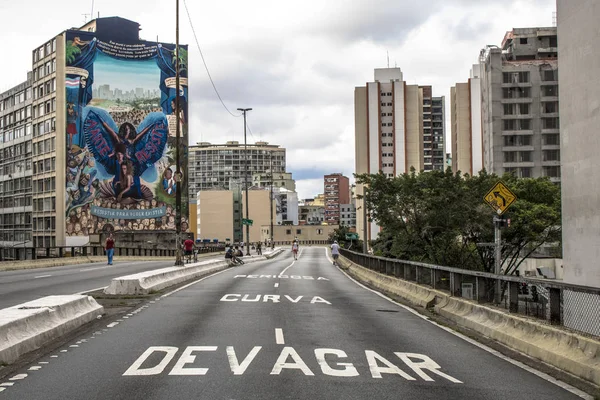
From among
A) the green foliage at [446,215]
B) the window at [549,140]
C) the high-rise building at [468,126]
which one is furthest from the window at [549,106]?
the green foliage at [446,215]

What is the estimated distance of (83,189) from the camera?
10831cm

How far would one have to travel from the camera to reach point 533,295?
11672 millimetres

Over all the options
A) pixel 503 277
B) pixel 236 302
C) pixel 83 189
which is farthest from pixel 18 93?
pixel 503 277

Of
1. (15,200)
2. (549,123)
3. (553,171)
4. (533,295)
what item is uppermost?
A: (549,123)

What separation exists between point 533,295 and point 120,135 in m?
106

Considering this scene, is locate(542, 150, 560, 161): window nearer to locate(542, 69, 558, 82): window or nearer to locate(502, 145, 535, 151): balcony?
locate(502, 145, 535, 151): balcony

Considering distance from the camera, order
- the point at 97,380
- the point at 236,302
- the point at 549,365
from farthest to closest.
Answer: the point at 236,302 < the point at 549,365 < the point at 97,380

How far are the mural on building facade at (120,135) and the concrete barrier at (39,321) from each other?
318ft

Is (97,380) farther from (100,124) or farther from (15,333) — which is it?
→ (100,124)

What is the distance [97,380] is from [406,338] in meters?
6.25

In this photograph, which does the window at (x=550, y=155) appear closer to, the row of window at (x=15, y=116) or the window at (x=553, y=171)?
the window at (x=553, y=171)

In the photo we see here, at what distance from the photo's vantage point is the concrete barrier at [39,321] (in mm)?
9789

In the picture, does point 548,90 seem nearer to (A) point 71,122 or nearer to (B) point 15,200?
(A) point 71,122

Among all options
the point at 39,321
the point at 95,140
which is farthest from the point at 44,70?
the point at 39,321
